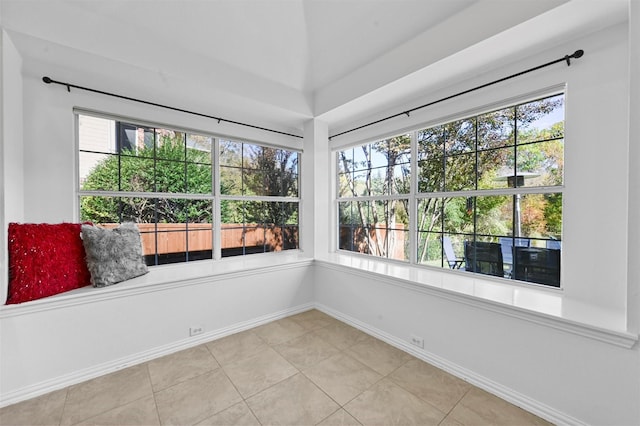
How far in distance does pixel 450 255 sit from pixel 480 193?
626 mm

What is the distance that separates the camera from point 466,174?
2324mm

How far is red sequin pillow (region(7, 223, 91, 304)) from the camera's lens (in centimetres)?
167

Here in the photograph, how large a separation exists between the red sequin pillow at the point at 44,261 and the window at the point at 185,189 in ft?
1.46

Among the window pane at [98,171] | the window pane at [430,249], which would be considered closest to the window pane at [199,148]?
the window pane at [98,171]

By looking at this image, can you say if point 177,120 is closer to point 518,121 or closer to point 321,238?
point 321,238

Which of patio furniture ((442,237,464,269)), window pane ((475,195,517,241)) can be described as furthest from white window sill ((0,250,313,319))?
window pane ((475,195,517,241))

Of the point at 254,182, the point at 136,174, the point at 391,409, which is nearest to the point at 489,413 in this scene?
the point at 391,409

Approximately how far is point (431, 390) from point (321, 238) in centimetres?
191

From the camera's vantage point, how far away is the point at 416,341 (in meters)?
2.14

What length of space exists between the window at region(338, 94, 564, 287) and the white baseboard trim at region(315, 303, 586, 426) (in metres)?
0.80

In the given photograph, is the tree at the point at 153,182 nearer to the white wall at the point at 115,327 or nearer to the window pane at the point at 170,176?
the window pane at the point at 170,176

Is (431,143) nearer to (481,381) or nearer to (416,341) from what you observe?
(416,341)

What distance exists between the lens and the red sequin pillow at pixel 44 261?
5.46 ft

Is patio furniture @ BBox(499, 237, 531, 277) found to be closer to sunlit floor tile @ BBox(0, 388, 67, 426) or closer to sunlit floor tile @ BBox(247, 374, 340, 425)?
sunlit floor tile @ BBox(247, 374, 340, 425)
